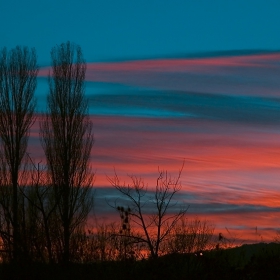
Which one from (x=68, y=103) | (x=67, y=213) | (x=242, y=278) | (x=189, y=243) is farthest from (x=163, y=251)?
(x=68, y=103)

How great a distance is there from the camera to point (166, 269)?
40.1 feet

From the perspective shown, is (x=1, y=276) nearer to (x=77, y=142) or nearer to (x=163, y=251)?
(x=163, y=251)

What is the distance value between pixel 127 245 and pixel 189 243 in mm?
3625

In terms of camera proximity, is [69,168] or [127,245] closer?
[127,245]

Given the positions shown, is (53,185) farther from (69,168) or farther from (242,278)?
(242,278)

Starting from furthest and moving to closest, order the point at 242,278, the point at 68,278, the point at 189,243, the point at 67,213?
the point at 67,213 → the point at 189,243 → the point at 68,278 → the point at 242,278

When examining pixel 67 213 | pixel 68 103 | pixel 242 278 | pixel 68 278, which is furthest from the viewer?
pixel 68 103

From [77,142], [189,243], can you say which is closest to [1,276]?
[189,243]

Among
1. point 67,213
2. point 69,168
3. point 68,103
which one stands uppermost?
point 68,103

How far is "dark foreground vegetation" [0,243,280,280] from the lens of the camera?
1179cm

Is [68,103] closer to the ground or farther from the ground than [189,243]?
farther from the ground

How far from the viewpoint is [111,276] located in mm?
12891

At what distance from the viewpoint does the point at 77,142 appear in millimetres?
28844

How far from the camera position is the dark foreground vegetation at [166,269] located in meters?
11.8
